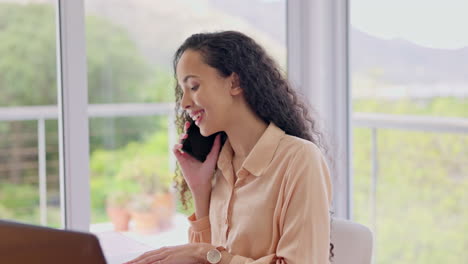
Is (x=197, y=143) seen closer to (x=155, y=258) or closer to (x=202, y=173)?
(x=202, y=173)

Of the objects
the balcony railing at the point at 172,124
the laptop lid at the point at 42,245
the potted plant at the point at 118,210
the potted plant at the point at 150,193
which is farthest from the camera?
the potted plant at the point at 150,193

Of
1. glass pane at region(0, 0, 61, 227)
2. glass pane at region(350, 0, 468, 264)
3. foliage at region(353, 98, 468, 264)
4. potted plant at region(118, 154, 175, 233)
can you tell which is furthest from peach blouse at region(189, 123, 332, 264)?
potted plant at region(118, 154, 175, 233)

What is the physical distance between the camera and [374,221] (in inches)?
128

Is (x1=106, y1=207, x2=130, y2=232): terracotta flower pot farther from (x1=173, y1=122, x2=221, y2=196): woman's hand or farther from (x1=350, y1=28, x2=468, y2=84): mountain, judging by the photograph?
(x1=173, y1=122, x2=221, y2=196): woman's hand

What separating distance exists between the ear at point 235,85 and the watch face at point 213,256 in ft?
1.38

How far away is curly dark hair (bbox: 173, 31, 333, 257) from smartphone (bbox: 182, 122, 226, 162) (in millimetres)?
220

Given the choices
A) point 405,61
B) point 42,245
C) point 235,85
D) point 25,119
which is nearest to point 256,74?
point 235,85

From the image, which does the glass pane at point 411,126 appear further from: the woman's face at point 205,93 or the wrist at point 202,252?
the wrist at point 202,252

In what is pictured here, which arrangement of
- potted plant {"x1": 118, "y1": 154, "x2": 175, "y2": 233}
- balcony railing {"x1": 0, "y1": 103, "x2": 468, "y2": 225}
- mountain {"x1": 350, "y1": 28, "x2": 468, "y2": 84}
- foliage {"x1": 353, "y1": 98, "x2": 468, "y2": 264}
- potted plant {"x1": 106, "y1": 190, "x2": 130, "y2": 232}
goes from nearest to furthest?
mountain {"x1": 350, "y1": 28, "x2": 468, "y2": 84} → balcony railing {"x1": 0, "y1": 103, "x2": 468, "y2": 225} → foliage {"x1": 353, "y1": 98, "x2": 468, "y2": 264} → potted plant {"x1": 106, "y1": 190, "x2": 130, "y2": 232} → potted plant {"x1": 118, "y1": 154, "x2": 175, "y2": 233}

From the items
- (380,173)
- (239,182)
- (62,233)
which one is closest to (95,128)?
(380,173)

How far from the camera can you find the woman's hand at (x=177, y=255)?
1.37m

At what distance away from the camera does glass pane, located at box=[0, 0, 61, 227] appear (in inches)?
118

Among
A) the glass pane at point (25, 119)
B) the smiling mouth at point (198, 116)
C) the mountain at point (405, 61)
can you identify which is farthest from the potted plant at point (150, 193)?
the smiling mouth at point (198, 116)

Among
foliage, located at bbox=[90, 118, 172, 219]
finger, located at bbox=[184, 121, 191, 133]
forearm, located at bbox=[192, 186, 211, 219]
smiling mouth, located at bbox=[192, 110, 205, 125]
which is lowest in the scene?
foliage, located at bbox=[90, 118, 172, 219]
